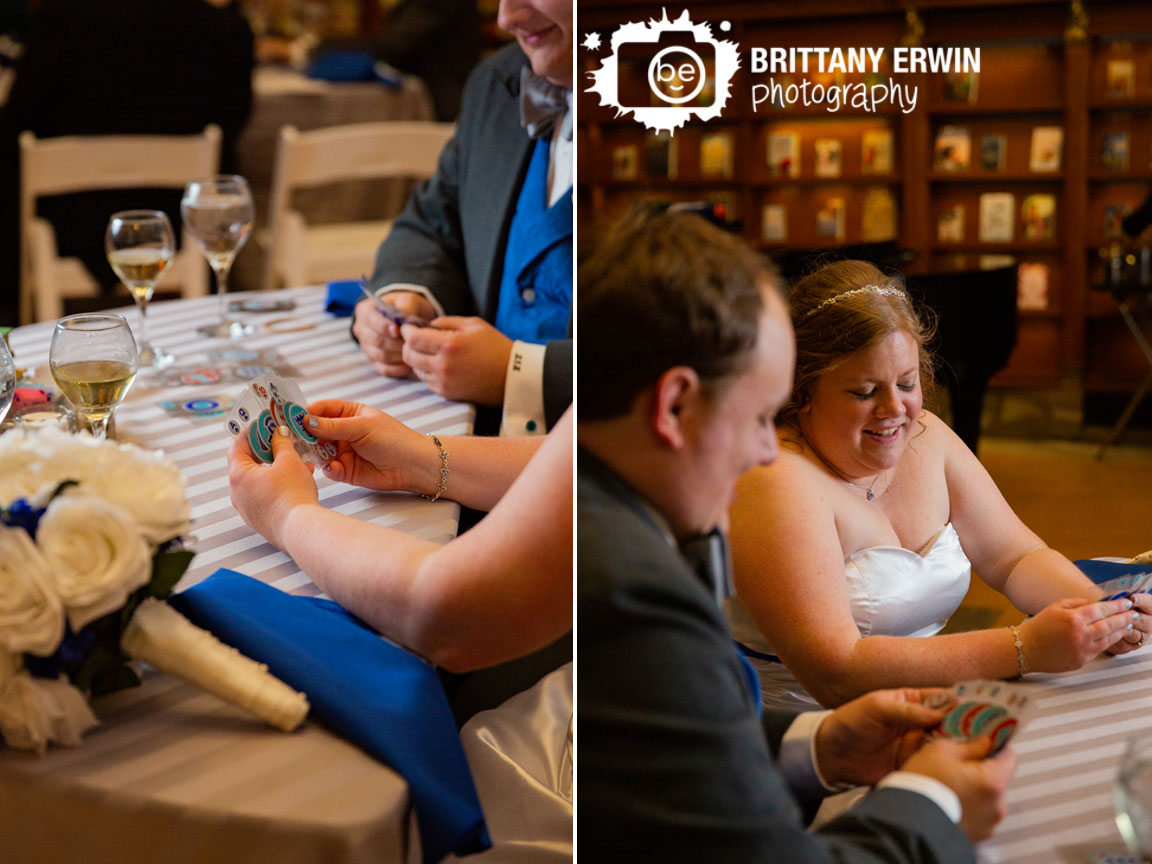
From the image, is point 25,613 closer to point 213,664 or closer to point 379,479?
point 213,664

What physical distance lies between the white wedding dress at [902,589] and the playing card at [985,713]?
50 millimetres

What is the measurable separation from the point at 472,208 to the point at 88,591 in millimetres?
1135

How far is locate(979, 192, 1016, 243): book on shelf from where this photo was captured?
681 millimetres

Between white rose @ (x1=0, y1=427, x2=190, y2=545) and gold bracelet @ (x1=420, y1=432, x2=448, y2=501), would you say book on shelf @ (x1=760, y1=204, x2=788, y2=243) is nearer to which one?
white rose @ (x1=0, y1=427, x2=190, y2=545)

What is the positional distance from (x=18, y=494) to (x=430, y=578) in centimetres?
27

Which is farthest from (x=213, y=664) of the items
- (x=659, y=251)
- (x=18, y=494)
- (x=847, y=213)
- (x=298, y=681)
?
(x=847, y=213)

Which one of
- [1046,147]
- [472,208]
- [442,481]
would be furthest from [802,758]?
[472,208]

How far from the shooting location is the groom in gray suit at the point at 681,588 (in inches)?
22.6

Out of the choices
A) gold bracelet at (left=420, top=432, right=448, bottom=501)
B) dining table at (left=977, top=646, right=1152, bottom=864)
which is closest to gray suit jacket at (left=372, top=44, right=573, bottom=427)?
gold bracelet at (left=420, top=432, right=448, bottom=501)

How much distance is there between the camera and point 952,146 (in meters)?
0.68

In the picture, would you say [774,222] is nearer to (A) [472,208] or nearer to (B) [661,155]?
(B) [661,155]

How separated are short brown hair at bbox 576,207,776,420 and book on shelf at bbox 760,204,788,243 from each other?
44mm

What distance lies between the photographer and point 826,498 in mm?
687

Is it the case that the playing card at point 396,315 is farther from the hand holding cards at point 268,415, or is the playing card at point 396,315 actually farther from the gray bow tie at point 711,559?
the gray bow tie at point 711,559
